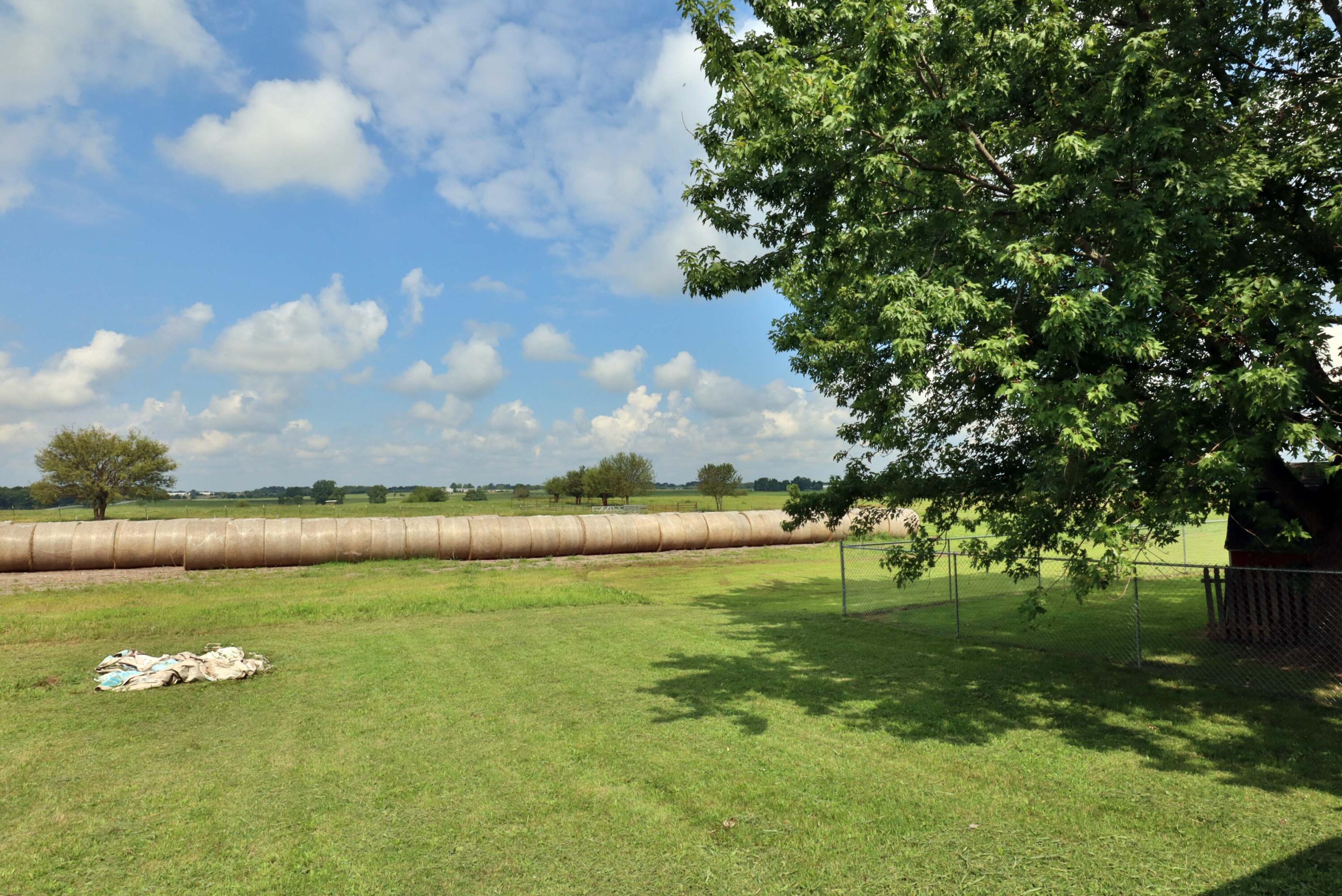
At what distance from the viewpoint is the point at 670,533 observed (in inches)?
1334

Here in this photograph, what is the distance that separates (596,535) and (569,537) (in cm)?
126

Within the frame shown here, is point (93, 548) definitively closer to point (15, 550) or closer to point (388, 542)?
point (15, 550)

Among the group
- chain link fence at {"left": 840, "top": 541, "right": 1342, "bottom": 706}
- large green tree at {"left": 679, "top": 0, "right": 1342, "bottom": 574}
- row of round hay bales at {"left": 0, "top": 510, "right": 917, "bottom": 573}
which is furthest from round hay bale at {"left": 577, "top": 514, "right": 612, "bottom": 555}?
large green tree at {"left": 679, "top": 0, "right": 1342, "bottom": 574}

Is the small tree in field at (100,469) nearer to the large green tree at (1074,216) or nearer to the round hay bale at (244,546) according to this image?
the round hay bale at (244,546)

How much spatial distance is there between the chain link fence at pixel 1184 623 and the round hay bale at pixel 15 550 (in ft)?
89.0

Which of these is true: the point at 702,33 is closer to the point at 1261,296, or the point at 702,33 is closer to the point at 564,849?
the point at 1261,296

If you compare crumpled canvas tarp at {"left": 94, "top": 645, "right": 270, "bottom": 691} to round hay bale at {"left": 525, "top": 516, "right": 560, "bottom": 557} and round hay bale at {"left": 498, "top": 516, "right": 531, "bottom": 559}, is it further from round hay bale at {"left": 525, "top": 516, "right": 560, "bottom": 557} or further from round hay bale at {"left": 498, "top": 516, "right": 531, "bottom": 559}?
round hay bale at {"left": 525, "top": 516, "right": 560, "bottom": 557}

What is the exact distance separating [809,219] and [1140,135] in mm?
3404

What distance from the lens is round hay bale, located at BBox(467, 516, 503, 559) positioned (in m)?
29.7

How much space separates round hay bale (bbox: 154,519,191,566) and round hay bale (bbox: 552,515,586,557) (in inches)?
534

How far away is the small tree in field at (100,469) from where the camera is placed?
55.4 metres

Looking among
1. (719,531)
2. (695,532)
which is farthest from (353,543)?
(719,531)

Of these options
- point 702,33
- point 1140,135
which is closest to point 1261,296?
point 1140,135

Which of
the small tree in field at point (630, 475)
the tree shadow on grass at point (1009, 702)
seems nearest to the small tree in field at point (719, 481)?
the small tree in field at point (630, 475)
